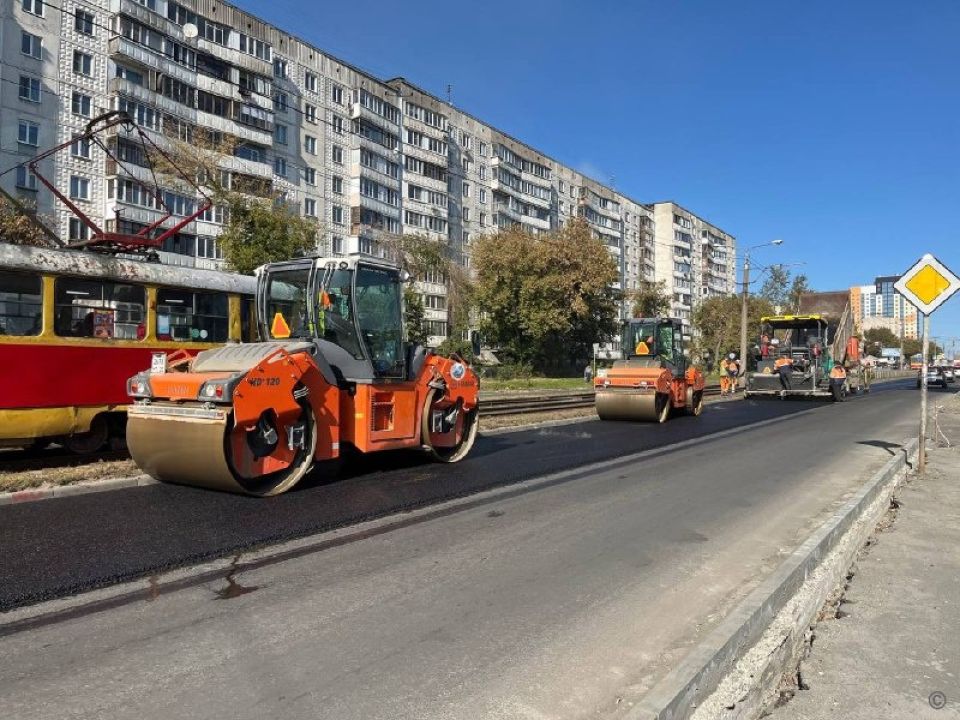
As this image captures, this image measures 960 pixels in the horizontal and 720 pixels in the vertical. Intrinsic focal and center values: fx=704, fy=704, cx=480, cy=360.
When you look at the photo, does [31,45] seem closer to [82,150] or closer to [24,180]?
[82,150]

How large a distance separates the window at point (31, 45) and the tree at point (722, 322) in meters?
54.9

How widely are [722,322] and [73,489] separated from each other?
65.7m

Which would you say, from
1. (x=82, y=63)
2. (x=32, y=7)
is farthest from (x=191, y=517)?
(x=32, y=7)

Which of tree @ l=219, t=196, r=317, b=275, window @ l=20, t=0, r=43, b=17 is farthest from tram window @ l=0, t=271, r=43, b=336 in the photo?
window @ l=20, t=0, r=43, b=17

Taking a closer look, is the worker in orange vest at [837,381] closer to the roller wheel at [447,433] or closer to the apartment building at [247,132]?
the roller wheel at [447,433]

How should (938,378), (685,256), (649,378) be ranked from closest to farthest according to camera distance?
(649,378) < (938,378) < (685,256)

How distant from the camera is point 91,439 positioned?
9.80 meters

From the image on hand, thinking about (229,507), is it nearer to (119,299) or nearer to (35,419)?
(35,419)

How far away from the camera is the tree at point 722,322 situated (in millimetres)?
64312

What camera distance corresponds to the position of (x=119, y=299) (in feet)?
32.8

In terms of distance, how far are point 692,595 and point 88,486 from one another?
6.38 m

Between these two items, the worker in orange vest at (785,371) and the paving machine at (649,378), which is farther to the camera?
the worker in orange vest at (785,371)

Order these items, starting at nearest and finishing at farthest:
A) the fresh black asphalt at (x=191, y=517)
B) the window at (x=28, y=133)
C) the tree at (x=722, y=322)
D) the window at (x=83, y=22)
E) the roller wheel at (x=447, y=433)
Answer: the fresh black asphalt at (x=191, y=517) → the roller wheel at (x=447, y=433) → the window at (x=28, y=133) → the window at (x=83, y=22) → the tree at (x=722, y=322)

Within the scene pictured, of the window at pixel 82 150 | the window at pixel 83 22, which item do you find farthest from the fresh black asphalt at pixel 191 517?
the window at pixel 83 22
